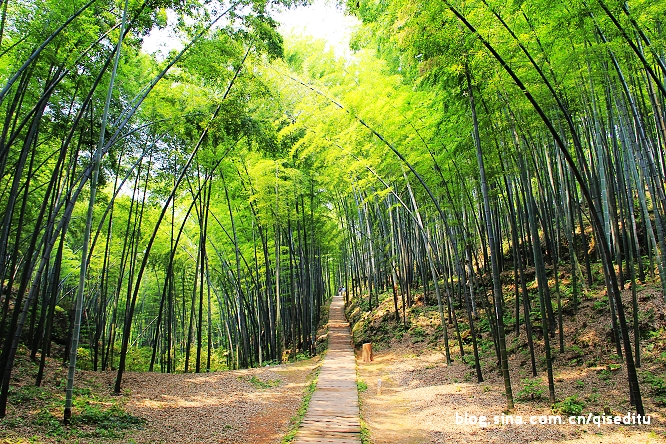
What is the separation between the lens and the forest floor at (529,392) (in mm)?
3488

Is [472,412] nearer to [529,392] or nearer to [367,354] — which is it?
[529,392]

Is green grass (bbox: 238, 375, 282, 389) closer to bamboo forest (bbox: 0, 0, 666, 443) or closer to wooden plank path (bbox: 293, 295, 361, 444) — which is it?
bamboo forest (bbox: 0, 0, 666, 443)

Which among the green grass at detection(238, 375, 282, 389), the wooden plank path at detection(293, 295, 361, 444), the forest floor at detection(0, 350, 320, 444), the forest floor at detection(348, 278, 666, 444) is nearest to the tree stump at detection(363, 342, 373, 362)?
the wooden plank path at detection(293, 295, 361, 444)

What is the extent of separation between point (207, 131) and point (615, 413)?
6226mm

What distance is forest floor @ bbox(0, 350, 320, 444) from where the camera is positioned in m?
3.68

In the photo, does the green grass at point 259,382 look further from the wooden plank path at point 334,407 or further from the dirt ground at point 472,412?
the dirt ground at point 472,412

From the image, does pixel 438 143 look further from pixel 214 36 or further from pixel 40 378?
pixel 40 378

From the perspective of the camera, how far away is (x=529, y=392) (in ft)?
14.5

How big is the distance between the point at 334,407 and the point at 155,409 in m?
2.28

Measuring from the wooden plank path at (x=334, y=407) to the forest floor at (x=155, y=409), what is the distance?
0.28m

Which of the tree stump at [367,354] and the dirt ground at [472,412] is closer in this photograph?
the dirt ground at [472,412]

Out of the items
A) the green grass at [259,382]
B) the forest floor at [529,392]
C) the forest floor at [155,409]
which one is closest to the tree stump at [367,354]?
the forest floor at [529,392]

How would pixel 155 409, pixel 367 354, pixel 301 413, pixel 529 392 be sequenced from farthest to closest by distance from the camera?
pixel 367 354 → pixel 155 409 → pixel 301 413 → pixel 529 392

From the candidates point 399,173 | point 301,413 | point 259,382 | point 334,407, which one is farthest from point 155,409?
point 399,173
